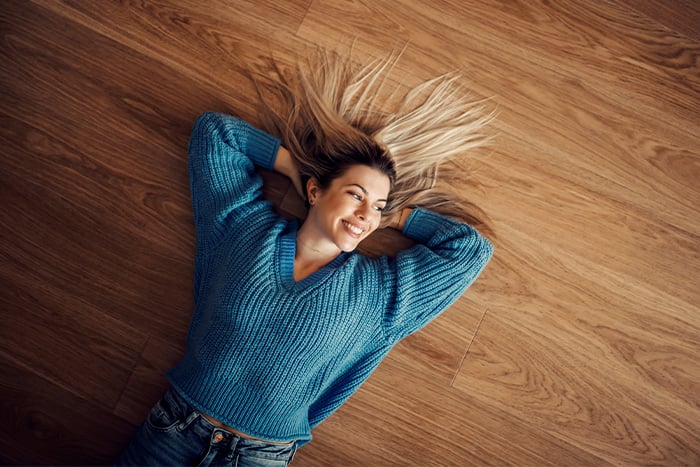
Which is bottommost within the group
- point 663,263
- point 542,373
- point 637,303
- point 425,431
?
point 425,431

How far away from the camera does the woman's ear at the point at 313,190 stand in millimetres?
1093

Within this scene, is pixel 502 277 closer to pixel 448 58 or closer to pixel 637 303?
pixel 637 303

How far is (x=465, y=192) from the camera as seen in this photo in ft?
4.02

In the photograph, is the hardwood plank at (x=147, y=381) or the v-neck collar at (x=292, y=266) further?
the hardwood plank at (x=147, y=381)

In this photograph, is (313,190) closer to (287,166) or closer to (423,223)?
(287,166)

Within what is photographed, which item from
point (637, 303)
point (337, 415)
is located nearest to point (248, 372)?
point (337, 415)

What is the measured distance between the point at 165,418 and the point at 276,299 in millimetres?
407

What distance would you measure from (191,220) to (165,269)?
0.52ft

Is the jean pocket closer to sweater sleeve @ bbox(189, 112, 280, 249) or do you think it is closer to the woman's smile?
sweater sleeve @ bbox(189, 112, 280, 249)

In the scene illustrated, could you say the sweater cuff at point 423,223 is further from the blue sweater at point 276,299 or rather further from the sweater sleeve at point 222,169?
the sweater sleeve at point 222,169

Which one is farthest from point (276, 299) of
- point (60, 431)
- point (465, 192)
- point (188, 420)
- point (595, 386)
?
point (595, 386)

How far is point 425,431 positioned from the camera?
1212mm

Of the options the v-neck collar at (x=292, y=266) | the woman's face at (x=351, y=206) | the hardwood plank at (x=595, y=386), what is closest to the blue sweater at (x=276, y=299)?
the v-neck collar at (x=292, y=266)

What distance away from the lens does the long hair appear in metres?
1.17
